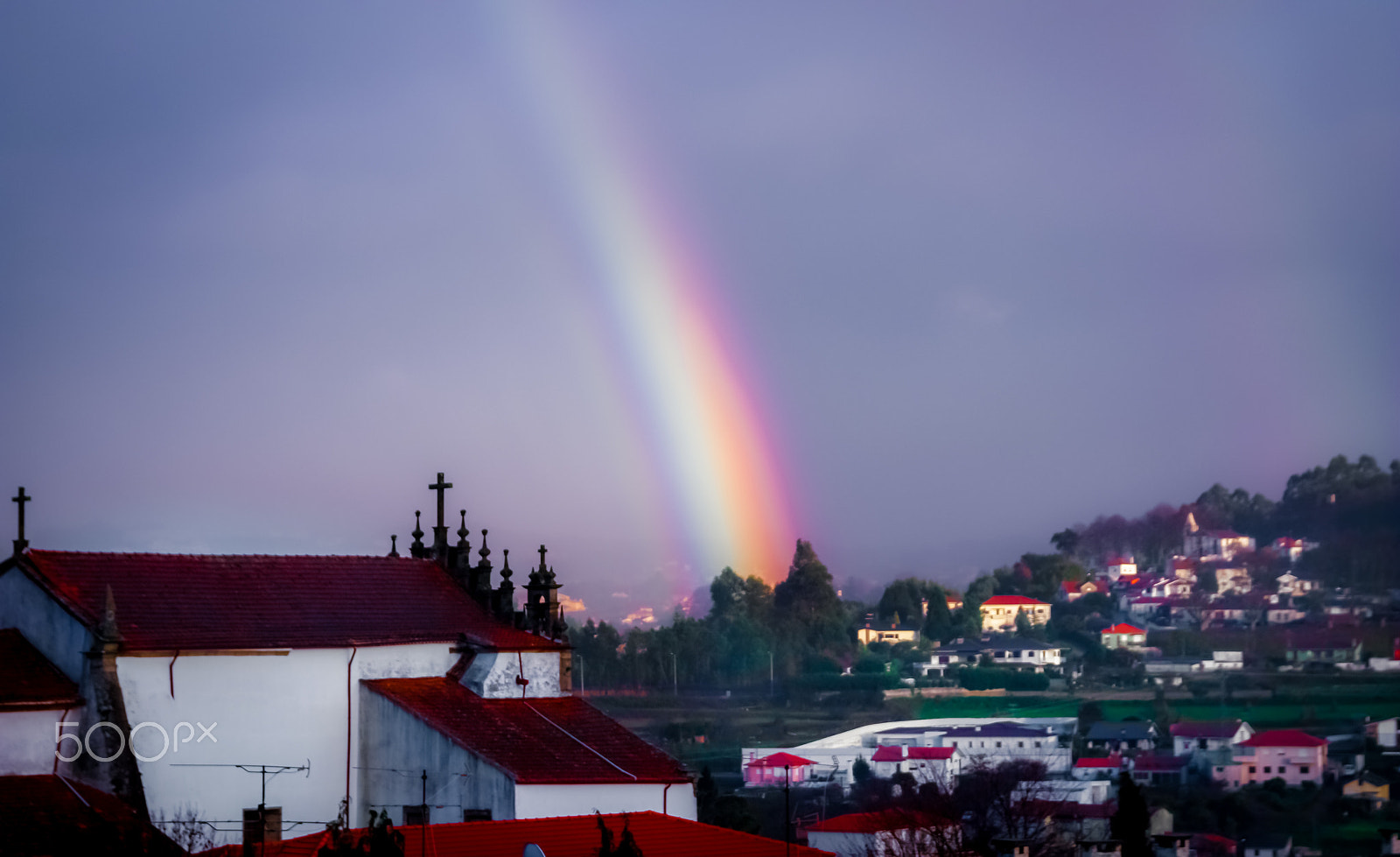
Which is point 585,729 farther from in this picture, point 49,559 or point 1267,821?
point 1267,821

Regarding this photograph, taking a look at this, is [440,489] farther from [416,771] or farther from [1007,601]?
[1007,601]

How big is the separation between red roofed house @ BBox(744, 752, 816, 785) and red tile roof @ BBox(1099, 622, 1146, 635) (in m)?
48.5

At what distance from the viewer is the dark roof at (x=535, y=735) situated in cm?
3309

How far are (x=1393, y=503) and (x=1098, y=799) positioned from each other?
4520cm

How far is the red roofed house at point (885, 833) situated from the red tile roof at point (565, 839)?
13.6m

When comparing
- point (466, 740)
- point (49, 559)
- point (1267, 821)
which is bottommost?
point (1267, 821)

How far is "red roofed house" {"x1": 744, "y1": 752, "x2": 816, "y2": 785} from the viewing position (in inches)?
4122

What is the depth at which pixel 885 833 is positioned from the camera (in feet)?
177

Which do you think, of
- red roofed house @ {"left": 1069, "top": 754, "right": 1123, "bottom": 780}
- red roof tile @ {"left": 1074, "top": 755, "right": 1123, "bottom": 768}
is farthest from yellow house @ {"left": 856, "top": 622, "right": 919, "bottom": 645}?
red roof tile @ {"left": 1074, "top": 755, "right": 1123, "bottom": 768}

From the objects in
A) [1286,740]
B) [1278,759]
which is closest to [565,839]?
[1278,759]

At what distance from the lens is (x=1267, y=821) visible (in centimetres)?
7831

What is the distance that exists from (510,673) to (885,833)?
21.0 m

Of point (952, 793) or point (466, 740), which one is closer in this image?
point (466, 740)

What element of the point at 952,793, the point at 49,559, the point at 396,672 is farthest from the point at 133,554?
the point at 952,793
